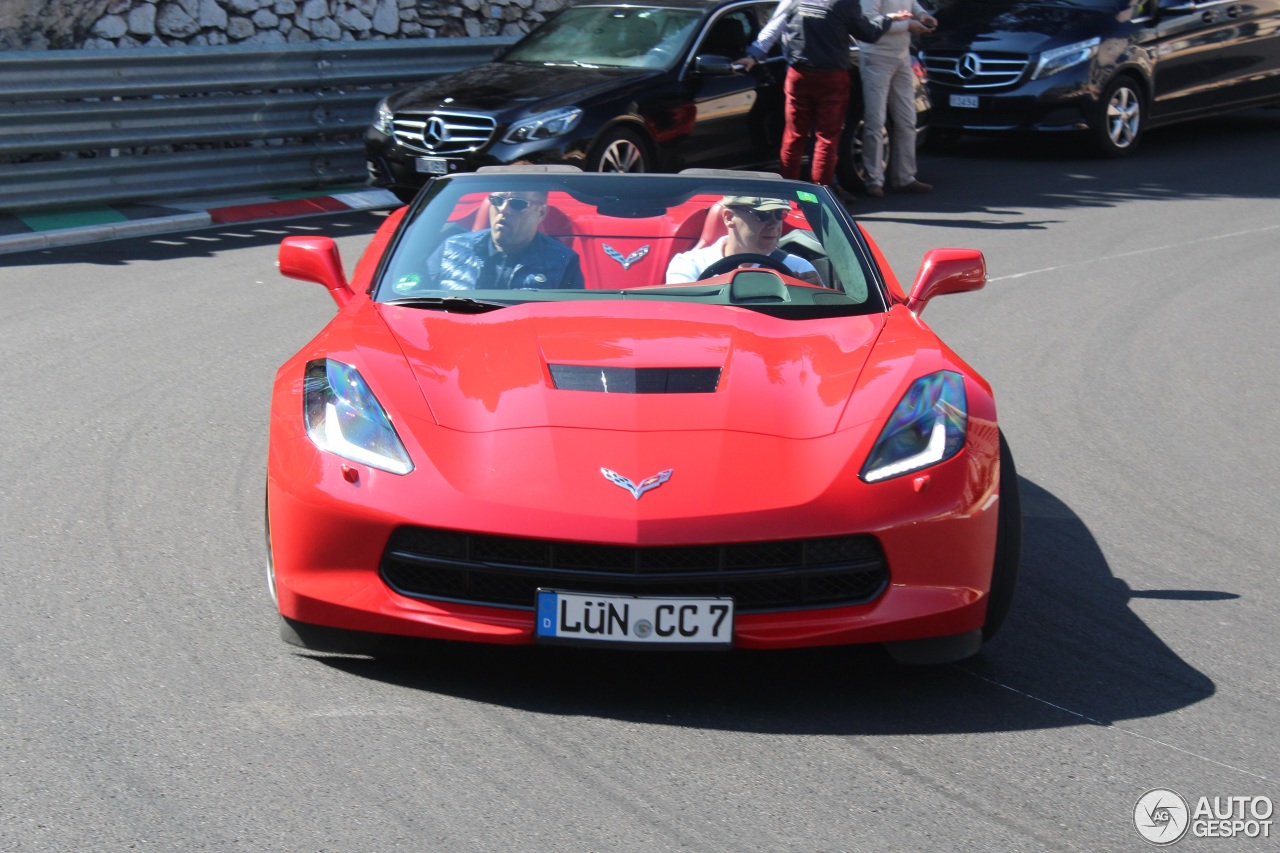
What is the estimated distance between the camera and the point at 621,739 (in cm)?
373

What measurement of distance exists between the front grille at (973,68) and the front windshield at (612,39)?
10.8ft

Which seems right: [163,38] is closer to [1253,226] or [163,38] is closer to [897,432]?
[1253,226]

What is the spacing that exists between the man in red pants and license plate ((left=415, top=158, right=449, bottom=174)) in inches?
105

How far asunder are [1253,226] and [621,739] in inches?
394

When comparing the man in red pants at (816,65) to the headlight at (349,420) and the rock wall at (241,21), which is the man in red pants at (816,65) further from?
the headlight at (349,420)

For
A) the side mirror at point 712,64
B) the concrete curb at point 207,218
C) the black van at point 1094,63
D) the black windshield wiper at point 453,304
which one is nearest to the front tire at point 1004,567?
the black windshield wiper at point 453,304

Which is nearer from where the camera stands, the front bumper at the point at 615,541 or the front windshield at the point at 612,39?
the front bumper at the point at 615,541

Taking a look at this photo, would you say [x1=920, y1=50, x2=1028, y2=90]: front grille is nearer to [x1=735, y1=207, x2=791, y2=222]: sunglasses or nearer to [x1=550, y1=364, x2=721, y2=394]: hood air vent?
[x1=735, y1=207, x2=791, y2=222]: sunglasses

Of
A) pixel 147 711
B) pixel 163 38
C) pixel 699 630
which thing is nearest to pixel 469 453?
pixel 699 630

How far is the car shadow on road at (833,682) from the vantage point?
153 inches

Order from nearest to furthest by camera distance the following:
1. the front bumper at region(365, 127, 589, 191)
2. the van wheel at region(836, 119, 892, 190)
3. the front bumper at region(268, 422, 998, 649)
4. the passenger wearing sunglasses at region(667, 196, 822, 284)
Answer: the front bumper at region(268, 422, 998, 649)
the passenger wearing sunglasses at region(667, 196, 822, 284)
the front bumper at region(365, 127, 589, 191)
the van wheel at region(836, 119, 892, 190)

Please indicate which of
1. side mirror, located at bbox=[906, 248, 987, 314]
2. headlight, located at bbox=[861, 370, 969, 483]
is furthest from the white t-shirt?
headlight, located at bbox=[861, 370, 969, 483]

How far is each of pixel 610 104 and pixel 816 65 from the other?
1601mm

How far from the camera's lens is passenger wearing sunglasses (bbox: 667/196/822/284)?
17.7 feet
